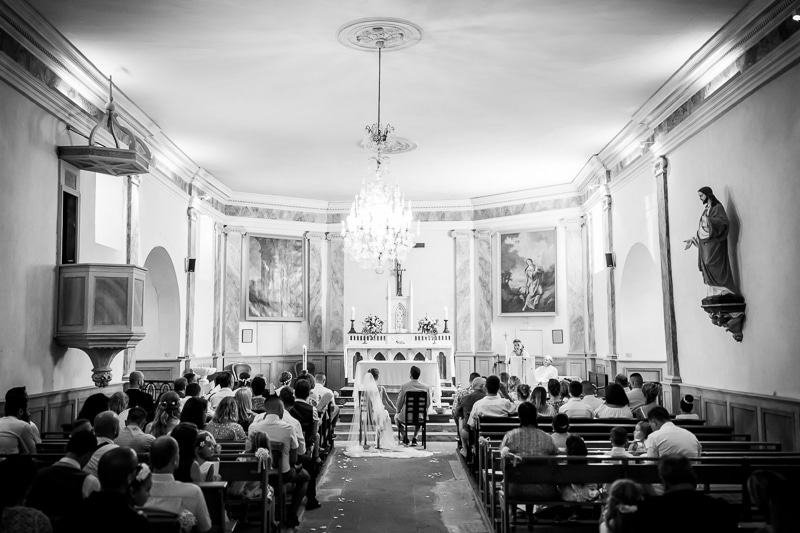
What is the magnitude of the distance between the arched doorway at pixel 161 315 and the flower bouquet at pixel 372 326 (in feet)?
16.1

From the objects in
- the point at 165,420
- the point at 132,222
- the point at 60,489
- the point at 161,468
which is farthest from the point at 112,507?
the point at 132,222

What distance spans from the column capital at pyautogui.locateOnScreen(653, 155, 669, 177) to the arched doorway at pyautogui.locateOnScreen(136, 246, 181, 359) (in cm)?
939

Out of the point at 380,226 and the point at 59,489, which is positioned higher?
the point at 380,226

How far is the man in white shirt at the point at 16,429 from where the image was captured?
241 inches

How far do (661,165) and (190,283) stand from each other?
979 cm

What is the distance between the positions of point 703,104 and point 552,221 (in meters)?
8.27

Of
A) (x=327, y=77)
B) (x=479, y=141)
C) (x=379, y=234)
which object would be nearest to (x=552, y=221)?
(x=479, y=141)

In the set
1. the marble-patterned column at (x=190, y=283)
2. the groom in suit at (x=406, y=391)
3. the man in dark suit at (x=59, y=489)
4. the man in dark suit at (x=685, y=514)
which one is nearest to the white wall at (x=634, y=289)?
the groom in suit at (x=406, y=391)

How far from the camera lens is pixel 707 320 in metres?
9.77

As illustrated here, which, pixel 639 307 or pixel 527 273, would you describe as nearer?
pixel 639 307

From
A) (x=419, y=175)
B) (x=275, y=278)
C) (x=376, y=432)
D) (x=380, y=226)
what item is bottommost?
(x=376, y=432)

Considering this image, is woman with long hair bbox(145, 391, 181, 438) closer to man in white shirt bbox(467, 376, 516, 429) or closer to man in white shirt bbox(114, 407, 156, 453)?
man in white shirt bbox(114, 407, 156, 453)

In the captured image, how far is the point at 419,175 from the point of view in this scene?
1647cm

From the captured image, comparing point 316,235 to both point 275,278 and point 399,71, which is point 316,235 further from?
point 399,71
